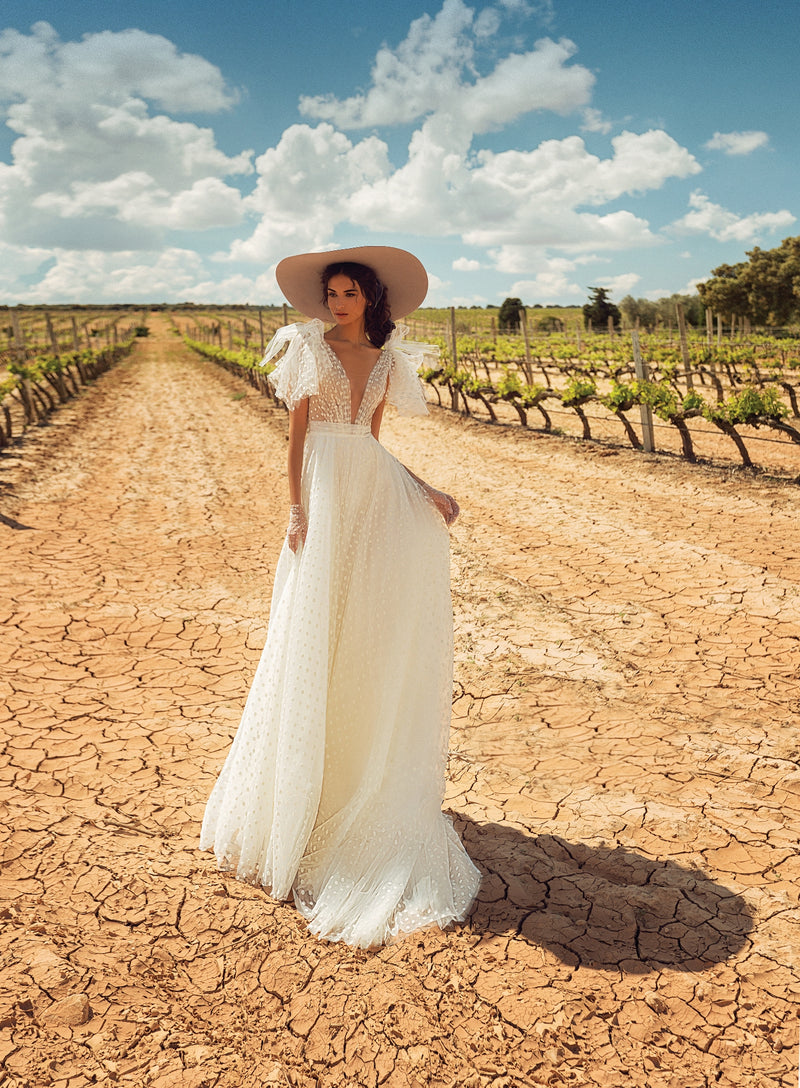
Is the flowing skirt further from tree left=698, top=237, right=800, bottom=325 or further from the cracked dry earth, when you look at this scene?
tree left=698, top=237, right=800, bottom=325

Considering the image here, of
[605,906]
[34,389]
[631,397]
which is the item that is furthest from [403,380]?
[34,389]

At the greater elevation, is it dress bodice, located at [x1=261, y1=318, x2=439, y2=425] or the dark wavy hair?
the dark wavy hair

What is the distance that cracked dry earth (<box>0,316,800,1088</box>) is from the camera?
152 cm

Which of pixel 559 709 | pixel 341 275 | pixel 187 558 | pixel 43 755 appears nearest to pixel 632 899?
pixel 559 709

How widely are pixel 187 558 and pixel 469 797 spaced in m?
3.62

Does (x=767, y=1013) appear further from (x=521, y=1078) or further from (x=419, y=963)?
(x=419, y=963)

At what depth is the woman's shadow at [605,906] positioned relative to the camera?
5.82 ft

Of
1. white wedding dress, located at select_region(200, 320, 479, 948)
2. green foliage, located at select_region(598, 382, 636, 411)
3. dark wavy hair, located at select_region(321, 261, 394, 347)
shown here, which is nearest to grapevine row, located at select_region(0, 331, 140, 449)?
Answer: green foliage, located at select_region(598, 382, 636, 411)

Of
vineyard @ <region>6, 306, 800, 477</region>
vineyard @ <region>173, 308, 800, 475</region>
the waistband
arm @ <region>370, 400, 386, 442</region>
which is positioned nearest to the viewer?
the waistband

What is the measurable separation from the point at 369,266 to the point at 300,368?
1.29 ft

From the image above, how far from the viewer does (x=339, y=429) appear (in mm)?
1989

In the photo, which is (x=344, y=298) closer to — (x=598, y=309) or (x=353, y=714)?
(x=353, y=714)

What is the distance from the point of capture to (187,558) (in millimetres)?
5547

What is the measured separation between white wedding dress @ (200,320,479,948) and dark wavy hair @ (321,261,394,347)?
0.23 feet
